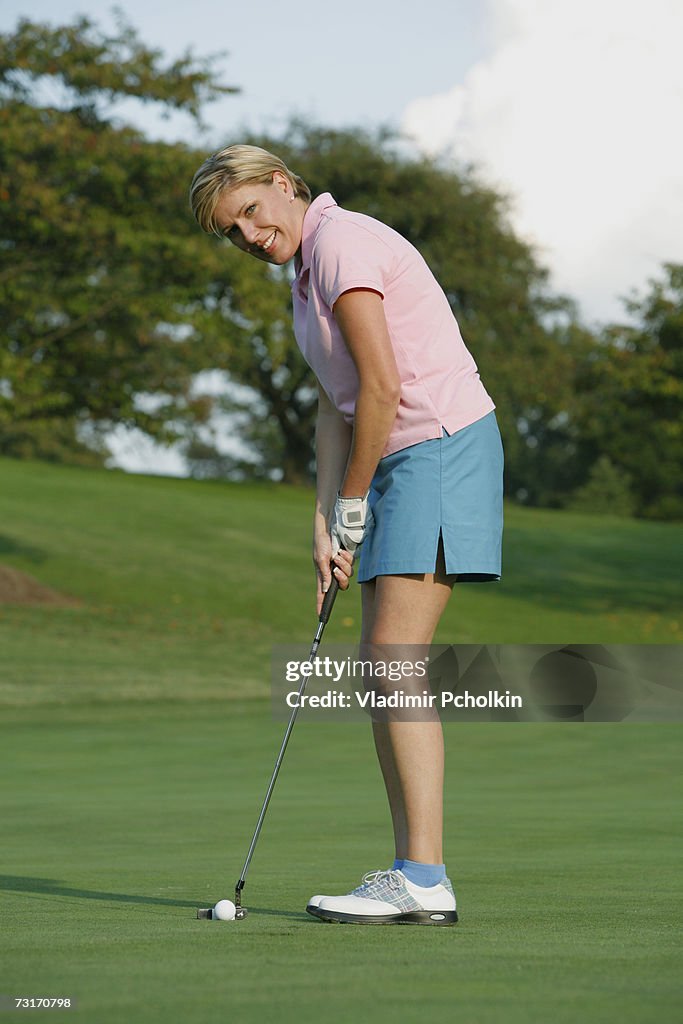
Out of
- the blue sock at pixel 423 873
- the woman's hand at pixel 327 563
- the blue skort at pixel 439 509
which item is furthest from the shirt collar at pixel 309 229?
the blue sock at pixel 423 873

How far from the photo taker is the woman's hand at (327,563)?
3.97 meters

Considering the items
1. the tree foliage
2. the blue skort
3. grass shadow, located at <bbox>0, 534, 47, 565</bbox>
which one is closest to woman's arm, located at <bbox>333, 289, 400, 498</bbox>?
the blue skort

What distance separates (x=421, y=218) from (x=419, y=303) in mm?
40767

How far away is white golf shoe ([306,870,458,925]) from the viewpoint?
368 centimetres

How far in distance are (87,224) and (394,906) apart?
16.9 metres

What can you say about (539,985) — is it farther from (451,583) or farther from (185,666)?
(185,666)

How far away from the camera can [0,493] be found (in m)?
32.3

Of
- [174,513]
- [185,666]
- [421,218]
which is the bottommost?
[185,666]

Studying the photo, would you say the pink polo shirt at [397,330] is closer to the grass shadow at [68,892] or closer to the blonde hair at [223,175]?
the blonde hair at [223,175]

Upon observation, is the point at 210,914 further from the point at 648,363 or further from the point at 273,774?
the point at 648,363

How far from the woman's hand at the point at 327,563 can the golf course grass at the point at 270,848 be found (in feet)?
2.87

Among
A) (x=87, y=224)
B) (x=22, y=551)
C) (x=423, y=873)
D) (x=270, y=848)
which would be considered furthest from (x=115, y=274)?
(x=423, y=873)

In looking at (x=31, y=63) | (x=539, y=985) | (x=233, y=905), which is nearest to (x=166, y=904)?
(x=233, y=905)

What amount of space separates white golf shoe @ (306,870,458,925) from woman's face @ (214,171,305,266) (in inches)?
65.5
